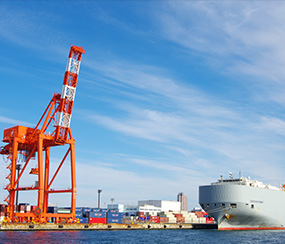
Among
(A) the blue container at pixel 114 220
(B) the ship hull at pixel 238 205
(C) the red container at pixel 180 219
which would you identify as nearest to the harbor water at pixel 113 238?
(B) the ship hull at pixel 238 205

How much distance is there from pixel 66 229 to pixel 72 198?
6.00m

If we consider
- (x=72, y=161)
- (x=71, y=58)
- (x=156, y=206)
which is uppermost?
(x=71, y=58)

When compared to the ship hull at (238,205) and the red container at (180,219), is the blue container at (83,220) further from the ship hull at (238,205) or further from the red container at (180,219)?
the red container at (180,219)

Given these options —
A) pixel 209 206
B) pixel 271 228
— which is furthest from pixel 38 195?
pixel 271 228

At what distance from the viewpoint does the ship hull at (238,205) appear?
242 feet

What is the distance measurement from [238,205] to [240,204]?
44 cm

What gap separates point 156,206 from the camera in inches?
7062

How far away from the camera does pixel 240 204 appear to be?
73.2 metres

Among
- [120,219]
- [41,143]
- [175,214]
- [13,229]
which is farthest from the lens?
[175,214]

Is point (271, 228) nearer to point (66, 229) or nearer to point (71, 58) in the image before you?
point (66, 229)

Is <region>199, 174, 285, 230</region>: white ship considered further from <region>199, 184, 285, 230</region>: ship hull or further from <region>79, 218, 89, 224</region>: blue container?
<region>79, 218, 89, 224</region>: blue container

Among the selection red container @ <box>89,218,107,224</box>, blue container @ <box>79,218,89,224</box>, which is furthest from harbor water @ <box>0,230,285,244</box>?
red container @ <box>89,218,107,224</box>

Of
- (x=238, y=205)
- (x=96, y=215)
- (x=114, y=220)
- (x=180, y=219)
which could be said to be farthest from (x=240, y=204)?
(x=180, y=219)

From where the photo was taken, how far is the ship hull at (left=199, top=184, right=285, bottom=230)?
7362 cm
